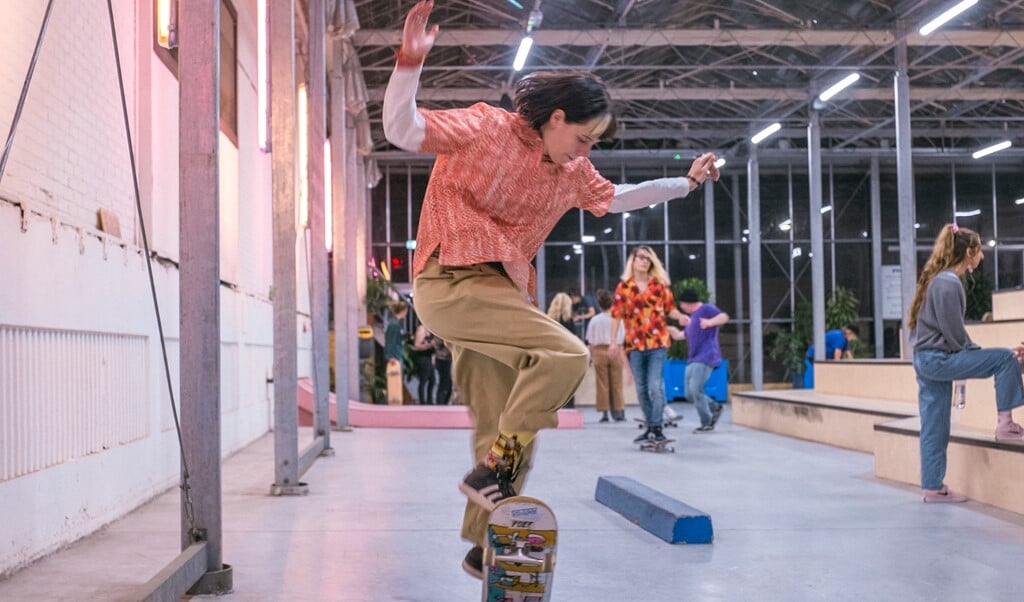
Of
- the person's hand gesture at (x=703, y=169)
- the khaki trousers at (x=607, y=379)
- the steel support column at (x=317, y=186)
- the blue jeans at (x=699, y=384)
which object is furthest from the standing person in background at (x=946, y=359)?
the khaki trousers at (x=607, y=379)

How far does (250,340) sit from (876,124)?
19157mm

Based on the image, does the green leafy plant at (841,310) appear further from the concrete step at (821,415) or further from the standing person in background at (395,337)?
the standing person in background at (395,337)

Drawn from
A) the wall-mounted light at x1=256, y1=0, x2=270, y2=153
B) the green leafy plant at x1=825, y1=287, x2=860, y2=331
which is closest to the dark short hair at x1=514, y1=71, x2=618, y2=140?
the wall-mounted light at x1=256, y1=0, x2=270, y2=153

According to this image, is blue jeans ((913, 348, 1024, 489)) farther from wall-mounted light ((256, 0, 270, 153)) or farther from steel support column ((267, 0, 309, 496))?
wall-mounted light ((256, 0, 270, 153))

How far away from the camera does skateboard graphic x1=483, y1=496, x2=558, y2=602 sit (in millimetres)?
2725

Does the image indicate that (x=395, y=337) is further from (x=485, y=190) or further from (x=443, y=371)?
(x=485, y=190)

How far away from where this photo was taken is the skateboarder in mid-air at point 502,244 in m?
2.85

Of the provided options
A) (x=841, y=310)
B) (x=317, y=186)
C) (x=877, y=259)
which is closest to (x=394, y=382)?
(x=317, y=186)

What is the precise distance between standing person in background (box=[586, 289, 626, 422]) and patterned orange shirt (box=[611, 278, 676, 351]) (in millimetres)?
4074

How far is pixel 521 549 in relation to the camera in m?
2.74

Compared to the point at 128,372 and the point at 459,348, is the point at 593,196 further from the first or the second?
the point at 128,372

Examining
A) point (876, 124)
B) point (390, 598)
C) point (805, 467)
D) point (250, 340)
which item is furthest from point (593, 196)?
point (876, 124)

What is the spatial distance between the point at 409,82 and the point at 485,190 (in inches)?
16.6

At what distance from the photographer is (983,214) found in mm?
28109
